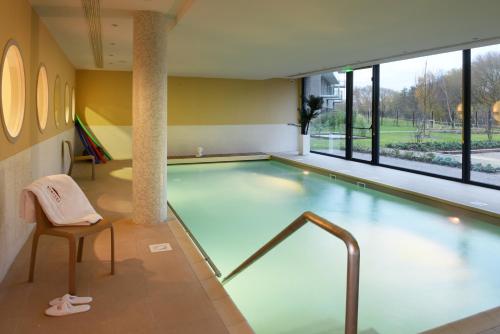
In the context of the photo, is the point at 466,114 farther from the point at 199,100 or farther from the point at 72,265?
the point at 199,100

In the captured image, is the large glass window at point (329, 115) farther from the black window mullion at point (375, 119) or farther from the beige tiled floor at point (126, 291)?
the beige tiled floor at point (126, 291)

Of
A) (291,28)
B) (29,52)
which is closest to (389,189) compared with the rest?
(291,28)

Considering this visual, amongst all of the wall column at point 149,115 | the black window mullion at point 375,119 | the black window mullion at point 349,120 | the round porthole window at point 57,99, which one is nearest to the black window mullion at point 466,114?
the black window mullion at point 375,119

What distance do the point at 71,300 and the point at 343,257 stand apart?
10.7 ft

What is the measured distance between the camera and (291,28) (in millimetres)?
6191

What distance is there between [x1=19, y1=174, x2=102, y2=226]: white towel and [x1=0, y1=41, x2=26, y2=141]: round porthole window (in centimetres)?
107

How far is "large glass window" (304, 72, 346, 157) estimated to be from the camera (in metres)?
12.8

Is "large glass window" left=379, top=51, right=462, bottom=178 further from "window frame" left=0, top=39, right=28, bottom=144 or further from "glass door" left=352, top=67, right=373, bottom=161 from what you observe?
"window frame" left=0, top=39, right=28, bottom=144

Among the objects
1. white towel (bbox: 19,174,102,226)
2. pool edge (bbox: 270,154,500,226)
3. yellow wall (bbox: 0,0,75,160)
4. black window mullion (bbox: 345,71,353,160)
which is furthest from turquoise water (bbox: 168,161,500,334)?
black window mullion (bbox: 345,71,353,160)

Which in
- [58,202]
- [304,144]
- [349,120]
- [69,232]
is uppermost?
[349,120]

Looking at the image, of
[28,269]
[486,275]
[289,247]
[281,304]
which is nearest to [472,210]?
[486,275]

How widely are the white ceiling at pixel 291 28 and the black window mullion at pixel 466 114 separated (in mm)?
1021

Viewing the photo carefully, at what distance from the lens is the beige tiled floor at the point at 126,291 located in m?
2.73

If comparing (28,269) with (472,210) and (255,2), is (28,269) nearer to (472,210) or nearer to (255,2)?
(255,2)
